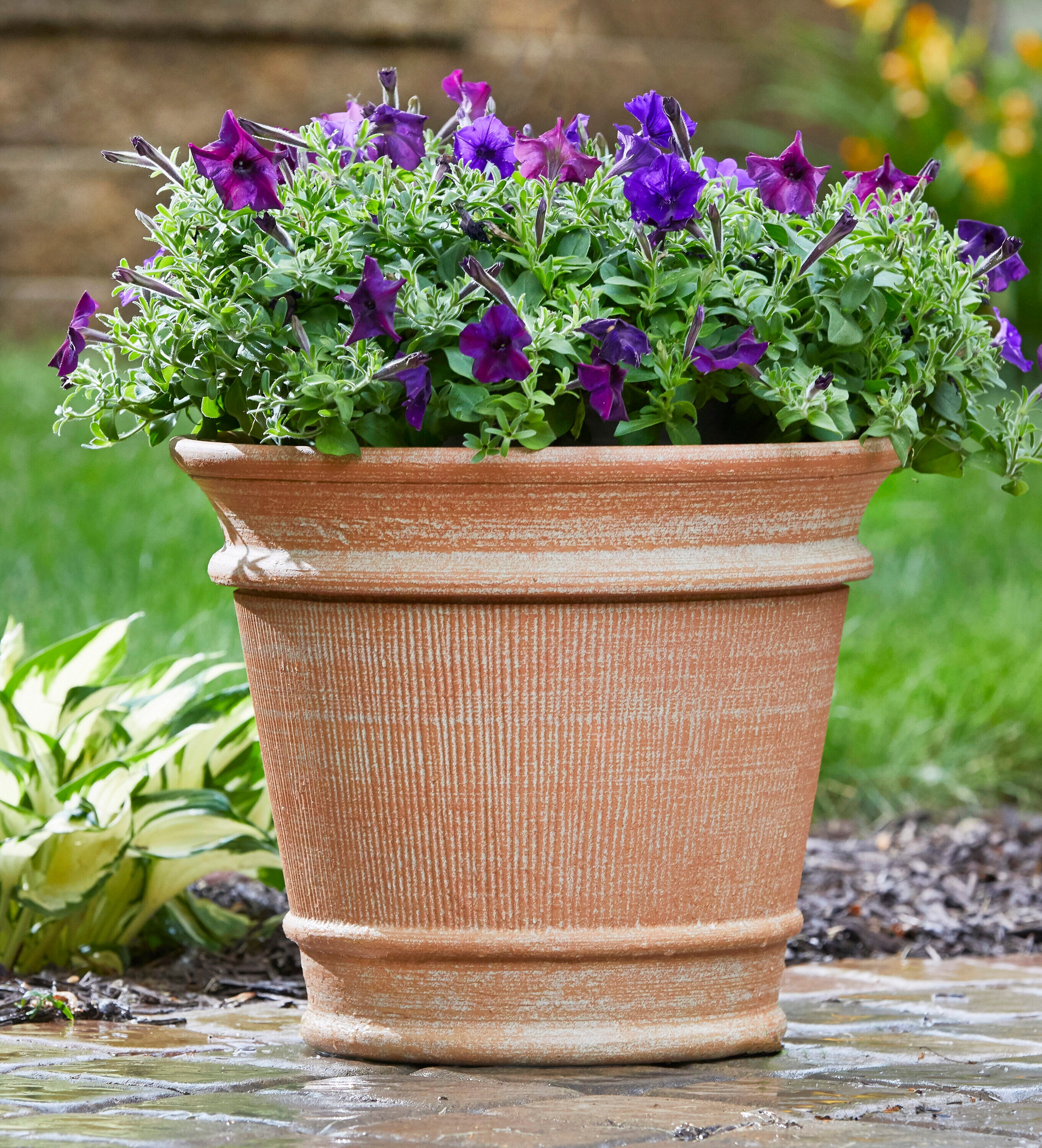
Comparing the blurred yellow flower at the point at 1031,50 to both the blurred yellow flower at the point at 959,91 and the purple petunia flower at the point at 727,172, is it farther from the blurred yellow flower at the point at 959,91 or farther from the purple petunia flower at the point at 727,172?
the purple petunia flower at the point at 727,172

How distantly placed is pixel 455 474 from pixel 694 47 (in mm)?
6652

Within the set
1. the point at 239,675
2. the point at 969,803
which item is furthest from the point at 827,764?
the point at 239,675

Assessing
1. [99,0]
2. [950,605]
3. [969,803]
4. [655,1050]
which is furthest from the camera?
[99,0]

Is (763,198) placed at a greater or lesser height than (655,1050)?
greater

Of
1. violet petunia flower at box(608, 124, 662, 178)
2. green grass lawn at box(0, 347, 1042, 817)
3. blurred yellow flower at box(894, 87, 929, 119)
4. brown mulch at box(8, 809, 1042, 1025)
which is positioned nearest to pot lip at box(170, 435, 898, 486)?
violet petunia flower at box(608, 124, 662, 178)

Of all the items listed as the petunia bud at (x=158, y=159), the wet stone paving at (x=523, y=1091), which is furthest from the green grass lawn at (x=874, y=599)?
the petunia bud at (x=158, y=159)

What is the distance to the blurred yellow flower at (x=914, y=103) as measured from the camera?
7098mm

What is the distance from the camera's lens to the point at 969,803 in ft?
10.8

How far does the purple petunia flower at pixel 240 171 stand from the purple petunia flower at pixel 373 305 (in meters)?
0.15

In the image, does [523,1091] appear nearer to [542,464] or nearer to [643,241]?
[542,464]

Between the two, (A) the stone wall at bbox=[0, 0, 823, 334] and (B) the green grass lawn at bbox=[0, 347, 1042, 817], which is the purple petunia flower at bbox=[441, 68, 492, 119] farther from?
(A) the stone wall at bbox=[0, 0, 823, 334]

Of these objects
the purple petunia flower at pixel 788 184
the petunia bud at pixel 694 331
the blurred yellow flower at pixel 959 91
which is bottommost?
the petunia bud at pixel 694 331

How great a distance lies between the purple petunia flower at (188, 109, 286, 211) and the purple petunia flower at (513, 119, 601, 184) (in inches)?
10.7

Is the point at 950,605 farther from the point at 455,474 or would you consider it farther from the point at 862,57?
the point at 862,57
